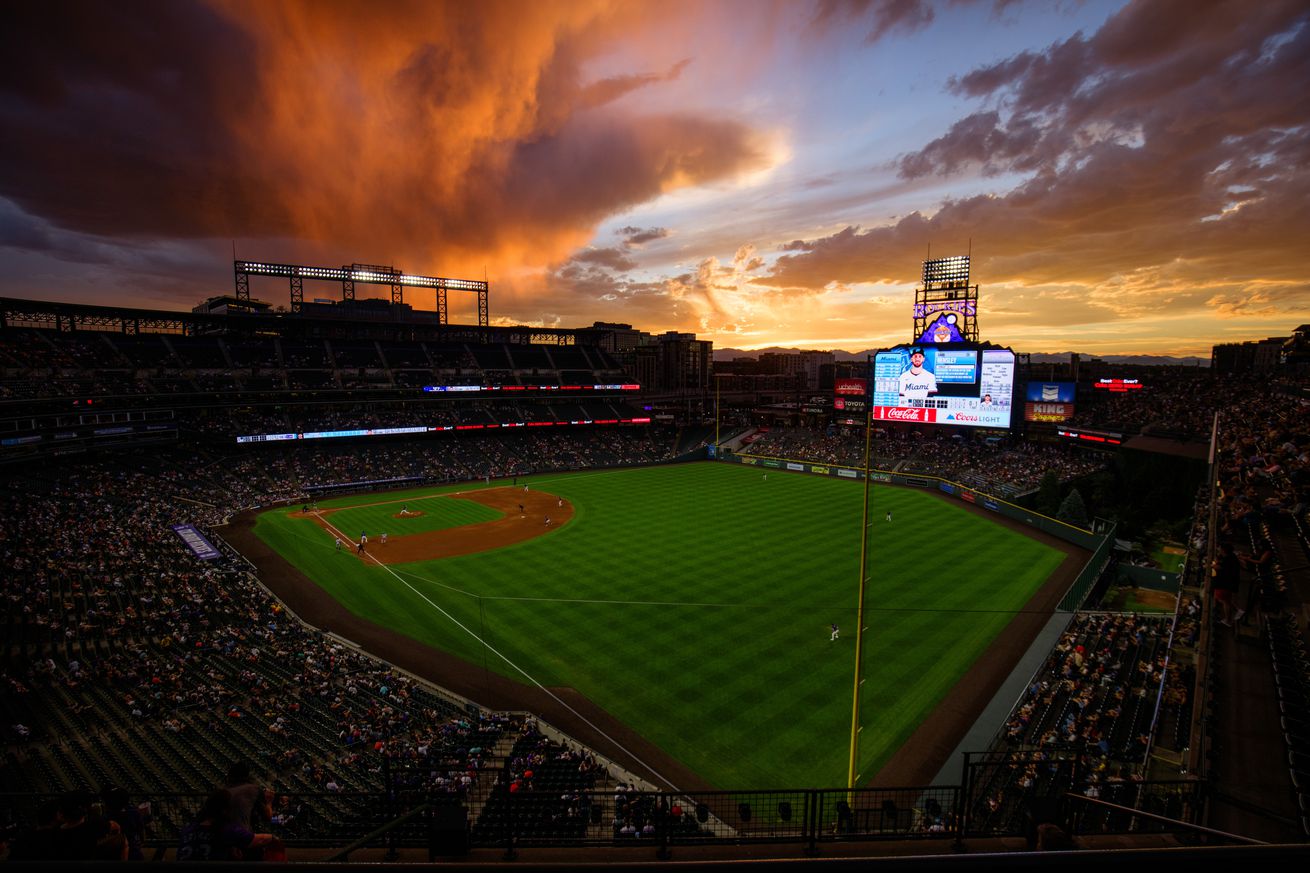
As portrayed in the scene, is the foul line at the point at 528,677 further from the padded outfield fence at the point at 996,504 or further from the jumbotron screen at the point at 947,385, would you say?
the jumbotron screen at the point at 947,385

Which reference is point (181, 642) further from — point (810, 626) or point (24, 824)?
point (810, 626)

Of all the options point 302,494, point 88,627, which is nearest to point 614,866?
point 88,627

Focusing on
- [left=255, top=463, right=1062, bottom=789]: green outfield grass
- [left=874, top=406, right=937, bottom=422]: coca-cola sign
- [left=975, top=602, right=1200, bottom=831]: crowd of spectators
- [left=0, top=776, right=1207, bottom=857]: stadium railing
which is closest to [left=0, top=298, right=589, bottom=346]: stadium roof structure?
[left=255, top=463, right=1062, bottom=789]: green outfield grass

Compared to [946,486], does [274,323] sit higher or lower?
higher

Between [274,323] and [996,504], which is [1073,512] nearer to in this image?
[996,504]

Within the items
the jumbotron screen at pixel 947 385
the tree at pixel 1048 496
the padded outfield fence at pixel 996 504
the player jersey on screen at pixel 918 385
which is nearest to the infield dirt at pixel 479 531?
the padded outfield fence at pixel 996 504

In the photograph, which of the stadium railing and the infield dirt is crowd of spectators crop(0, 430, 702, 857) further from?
the infield dirt

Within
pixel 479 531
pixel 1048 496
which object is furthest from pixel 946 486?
pixel 479 531
